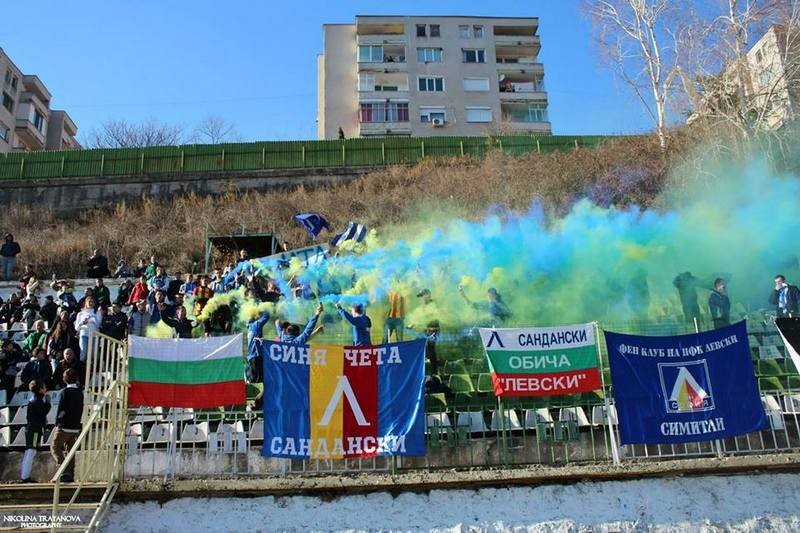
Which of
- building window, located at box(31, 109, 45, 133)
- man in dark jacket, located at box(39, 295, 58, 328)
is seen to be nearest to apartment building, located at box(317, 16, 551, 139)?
building window, located at box(31, 109, 45, 133)

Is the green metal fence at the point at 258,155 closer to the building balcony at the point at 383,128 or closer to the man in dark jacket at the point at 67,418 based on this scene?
the building balcony at the point at 383,128

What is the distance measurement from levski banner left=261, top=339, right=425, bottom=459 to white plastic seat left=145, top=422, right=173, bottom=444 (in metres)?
2.45

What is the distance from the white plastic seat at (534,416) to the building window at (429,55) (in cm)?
4826

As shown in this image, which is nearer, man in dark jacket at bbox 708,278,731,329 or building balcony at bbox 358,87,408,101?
man in dark jacket at bbox 708,278,731,329

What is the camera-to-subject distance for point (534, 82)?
57.6m

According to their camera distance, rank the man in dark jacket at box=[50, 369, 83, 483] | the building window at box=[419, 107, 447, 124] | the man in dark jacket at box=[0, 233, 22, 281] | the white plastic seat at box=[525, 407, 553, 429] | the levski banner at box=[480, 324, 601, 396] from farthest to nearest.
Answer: the building window at box=[419, 107, 447, 124] < the man in dark jacket at box=[0, 233, 22, 281] < the white plastic seat at box=[525, 407, 553, 429] < the man in dark jacket at box=[50, 369, 83, 483] < the levski banner at box=[480, 324, 601, 396]

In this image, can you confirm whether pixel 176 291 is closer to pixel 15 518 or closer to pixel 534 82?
pixel 15 518

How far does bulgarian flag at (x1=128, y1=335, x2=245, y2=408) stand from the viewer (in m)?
9.77

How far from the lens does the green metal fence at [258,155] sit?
3541cm

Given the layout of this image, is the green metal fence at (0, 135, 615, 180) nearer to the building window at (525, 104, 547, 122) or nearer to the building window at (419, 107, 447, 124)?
the building window at (419, 107, 447, 124)

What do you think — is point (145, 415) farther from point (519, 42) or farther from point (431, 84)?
point (519, 42)

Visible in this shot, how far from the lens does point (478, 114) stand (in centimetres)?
5494

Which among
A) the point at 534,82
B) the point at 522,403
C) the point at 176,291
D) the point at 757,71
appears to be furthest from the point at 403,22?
the point at 522,403

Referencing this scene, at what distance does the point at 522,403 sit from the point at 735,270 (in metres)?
10.5
